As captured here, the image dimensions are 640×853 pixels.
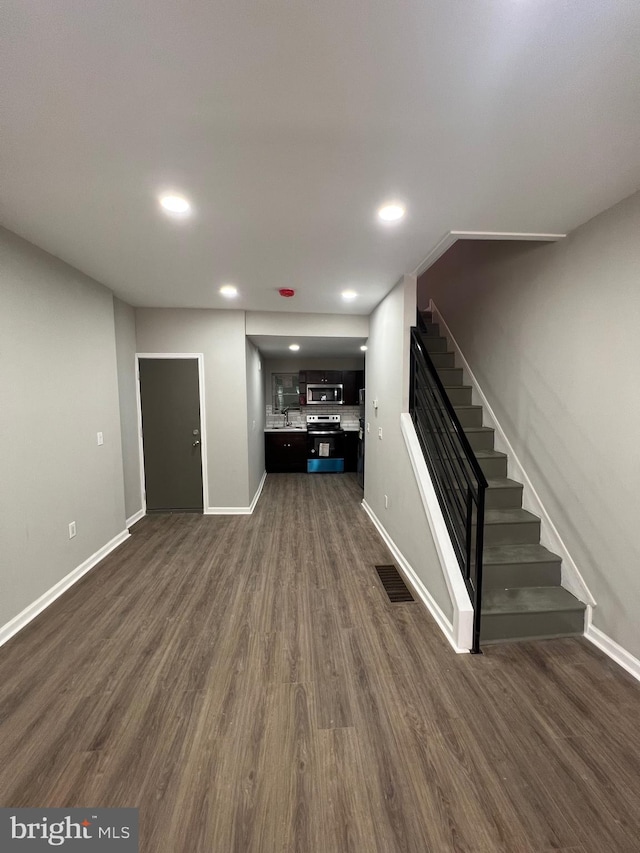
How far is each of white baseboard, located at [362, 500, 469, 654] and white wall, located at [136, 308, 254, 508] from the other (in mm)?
1945

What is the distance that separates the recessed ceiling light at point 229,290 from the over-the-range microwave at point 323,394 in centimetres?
320

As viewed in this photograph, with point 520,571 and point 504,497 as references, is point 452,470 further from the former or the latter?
point 520,571

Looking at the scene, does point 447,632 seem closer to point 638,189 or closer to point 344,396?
point 638,189

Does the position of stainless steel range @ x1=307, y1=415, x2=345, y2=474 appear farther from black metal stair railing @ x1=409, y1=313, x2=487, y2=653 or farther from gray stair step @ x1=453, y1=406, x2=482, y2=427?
black metal stair railing @ x1=409, y1=313, x2=487, y2=653

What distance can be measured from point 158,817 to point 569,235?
3.69 m

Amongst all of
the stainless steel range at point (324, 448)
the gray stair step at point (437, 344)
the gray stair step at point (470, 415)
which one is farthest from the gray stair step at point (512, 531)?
the stainless steel range at point (324, 448)

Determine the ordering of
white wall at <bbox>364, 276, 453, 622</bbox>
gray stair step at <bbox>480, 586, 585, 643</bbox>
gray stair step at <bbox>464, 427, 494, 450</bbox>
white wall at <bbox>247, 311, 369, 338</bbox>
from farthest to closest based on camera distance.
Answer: white wall at <bbox>247, 311, 369, 338</bbox> → gray stair step at <bbox>464, 427, 494, 450</bbox> → white wall at <bbox>364, 276, 453, 622</bbox> → gray stair step at <bbox>480, 586, 585, 643</bbox>

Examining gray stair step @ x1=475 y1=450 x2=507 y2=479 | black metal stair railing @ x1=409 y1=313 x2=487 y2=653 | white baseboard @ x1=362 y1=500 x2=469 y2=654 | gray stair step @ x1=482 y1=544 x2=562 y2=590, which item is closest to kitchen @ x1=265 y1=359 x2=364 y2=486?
white baseboard @ x1=362 y1=500 x2=469 y2=654

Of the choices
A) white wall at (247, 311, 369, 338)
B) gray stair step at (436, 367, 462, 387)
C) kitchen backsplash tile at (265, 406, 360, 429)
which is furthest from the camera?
kitchen backsplash tile at (265, 406, 360, 429)

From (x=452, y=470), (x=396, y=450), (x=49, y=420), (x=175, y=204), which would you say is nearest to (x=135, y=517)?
(x=49, y=420)

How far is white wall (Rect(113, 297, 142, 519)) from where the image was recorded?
12.1 feet

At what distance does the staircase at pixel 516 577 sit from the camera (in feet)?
6.73

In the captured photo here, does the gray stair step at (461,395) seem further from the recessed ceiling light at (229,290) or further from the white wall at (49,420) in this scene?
the white wall at (49,420)

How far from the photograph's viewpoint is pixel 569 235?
2238 mm
